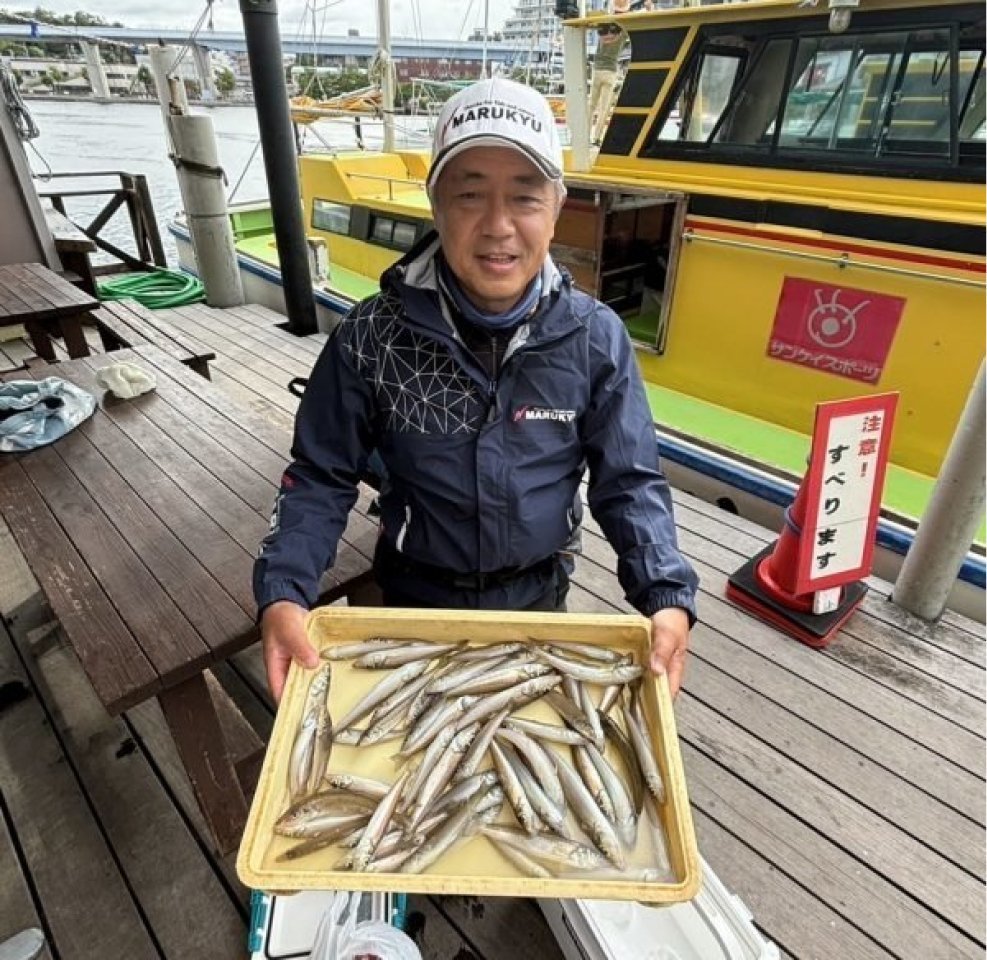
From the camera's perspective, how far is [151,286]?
821cm

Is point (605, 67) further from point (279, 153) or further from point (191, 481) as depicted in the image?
point (191, 481)

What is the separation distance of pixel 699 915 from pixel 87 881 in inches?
79.1

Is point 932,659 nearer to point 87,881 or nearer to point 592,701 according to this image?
point 592,701

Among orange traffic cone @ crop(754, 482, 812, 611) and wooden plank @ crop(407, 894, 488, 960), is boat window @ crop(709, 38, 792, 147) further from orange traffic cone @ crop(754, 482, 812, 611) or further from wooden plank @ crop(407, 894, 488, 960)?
wooden plank @ crop(407, 894, 488, 960)

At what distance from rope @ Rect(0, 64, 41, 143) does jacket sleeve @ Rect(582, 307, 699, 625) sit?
25.7 feet

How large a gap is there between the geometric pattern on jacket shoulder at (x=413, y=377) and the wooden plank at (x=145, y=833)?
1.77m

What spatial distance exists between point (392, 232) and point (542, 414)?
6.24 m

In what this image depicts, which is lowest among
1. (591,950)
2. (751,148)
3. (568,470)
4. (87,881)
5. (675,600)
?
(87,881)

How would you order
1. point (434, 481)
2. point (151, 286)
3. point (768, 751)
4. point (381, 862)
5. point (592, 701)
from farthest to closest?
1. point (151, 286)
2. point (768, 751)
3. point (434, 481)
4. point (592, 701)
5. point (381, 862)

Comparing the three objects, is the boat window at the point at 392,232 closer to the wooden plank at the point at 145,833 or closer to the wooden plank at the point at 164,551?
the wooden plank at the point at 164,551

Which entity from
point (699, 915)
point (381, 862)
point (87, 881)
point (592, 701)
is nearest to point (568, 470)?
point (592, 701)

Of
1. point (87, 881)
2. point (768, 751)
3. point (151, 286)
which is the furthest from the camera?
point (151, 286)

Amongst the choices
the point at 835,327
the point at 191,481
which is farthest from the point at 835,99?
the point at 191,481

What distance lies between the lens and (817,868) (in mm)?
2131
